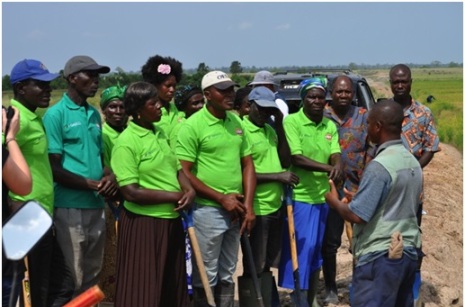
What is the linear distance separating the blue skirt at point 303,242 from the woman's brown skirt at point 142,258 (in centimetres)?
127

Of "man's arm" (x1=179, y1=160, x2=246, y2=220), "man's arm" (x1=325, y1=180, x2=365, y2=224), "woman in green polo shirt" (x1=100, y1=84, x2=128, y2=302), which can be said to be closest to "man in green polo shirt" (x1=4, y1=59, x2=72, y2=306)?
"woman in green polo shirt" (x1=100, y1=84, x2=128, y2=302)

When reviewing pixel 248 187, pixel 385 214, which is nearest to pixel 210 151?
pixel 248 187

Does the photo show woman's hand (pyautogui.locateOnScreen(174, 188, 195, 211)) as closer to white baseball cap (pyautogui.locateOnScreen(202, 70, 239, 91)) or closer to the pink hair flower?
white baseball cap (pyautogui.locateOnScreen(202, 70, 239, 91))

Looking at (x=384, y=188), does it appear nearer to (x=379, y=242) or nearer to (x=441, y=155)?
(x=379, y=242)

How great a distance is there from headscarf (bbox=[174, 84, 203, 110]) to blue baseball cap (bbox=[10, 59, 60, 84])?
1871mm

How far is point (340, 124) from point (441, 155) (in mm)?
14497

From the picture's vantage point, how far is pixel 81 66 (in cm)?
541

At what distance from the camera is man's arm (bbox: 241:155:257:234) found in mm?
5699

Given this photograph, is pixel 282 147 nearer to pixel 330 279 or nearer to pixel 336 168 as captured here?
pixel 336 168

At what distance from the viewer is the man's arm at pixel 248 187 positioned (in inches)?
224

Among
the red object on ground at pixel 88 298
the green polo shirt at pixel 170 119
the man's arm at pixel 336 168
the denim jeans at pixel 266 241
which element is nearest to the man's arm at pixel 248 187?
the denim jeans at pixel 266 241

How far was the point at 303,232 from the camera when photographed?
6.27 m

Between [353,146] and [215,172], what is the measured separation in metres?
1.49

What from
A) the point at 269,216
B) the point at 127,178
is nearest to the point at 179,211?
the point at 127,178
